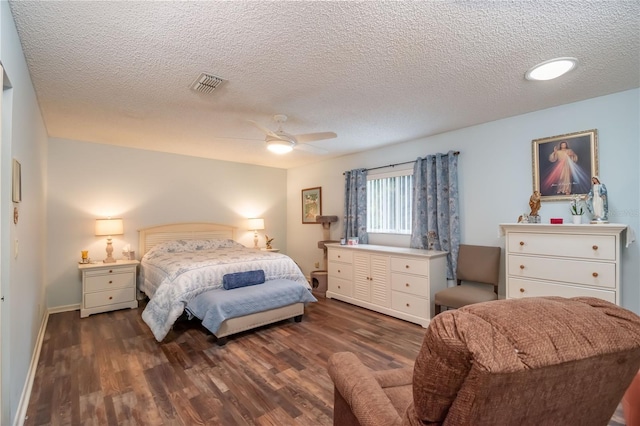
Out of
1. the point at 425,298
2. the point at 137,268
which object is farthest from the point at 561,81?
the point at 137,268

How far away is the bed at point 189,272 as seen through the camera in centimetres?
303

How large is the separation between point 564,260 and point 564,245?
13 cm

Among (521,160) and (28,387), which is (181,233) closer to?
(28,387)

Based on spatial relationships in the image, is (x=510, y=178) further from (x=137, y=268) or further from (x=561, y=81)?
(x=137, y=268)

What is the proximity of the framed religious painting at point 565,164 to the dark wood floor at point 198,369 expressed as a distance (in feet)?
6.25

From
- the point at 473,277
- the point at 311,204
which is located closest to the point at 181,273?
the point at 311,204

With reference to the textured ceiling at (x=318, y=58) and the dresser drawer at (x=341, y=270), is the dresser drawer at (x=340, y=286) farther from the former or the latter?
the textured ceiling at (x=318, y=58)

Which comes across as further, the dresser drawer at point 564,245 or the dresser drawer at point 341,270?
the dresser drawer at point 341,270

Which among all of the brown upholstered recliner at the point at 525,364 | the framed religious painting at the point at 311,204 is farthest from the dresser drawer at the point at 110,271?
the brown upholstered recliner at the point at 525,364

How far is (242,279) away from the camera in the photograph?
11.0ft

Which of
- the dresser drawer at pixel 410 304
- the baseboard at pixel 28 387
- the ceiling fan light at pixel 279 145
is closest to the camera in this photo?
the baseboard at pixel 28 387

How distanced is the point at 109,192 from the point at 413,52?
4.65 m

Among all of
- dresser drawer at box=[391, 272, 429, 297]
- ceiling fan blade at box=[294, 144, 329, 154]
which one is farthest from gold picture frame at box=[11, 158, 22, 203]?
dresser drawer at box=[391, 272, 429, 297]

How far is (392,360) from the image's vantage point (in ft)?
8.68
